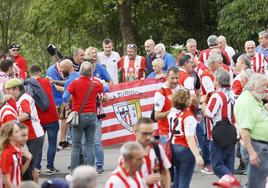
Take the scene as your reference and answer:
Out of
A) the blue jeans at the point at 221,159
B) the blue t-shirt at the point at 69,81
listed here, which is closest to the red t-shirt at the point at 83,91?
the blue t-shirt at the point at 69,81

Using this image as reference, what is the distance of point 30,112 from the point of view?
1111 cm

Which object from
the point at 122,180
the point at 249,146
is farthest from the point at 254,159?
the point at 122,180

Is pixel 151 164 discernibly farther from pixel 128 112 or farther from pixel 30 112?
pixel 128 112

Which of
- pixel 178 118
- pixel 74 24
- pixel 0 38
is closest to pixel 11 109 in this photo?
pixel 178 118

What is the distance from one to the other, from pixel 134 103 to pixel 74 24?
18.3 m

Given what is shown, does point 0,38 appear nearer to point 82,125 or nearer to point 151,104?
point 151,104

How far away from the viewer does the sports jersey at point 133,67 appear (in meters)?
15.6

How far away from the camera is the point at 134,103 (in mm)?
15133

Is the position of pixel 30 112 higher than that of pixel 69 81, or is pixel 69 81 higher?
pixel 69 81

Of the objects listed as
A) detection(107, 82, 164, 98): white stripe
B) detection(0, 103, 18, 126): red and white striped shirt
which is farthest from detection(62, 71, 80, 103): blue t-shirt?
detection(0, 103, 18, 126): red and white striped shirt

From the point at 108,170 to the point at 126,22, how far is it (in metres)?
17.2

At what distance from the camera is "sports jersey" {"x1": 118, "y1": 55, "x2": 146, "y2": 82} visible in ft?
51.1

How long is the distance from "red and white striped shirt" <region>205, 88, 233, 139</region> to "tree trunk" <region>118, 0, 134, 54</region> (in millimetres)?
19072

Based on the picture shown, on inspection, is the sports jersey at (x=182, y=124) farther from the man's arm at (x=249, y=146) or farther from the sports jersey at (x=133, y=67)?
the sports jersey at (x=133, y=67)
